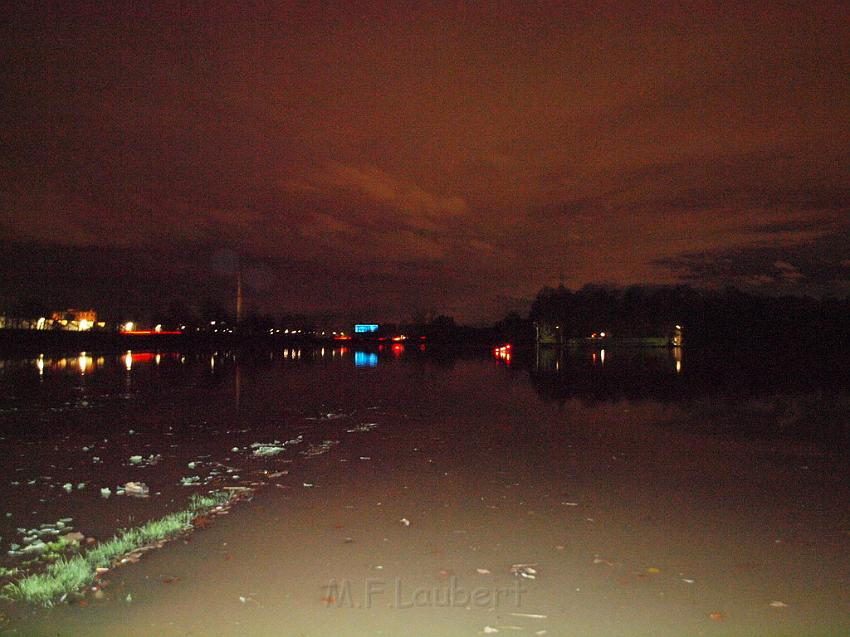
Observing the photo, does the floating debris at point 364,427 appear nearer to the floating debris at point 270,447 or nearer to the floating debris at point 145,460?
the floating debris at point 270,447

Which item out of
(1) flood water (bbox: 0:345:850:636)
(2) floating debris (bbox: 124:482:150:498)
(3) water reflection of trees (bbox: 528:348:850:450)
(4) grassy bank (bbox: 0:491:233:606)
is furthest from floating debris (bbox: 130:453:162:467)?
(3) water reflection of trees (bbox: 528:348:850:450)

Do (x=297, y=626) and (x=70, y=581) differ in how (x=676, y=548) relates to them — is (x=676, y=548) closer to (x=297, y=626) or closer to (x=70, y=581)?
(x=297, y=626)

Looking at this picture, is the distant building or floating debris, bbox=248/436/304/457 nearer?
floating debris, bbox=248/436/304/457

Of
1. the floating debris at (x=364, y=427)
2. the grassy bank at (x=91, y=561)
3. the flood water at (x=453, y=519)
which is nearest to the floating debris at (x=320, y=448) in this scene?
the flood water at (x=453, y=519)

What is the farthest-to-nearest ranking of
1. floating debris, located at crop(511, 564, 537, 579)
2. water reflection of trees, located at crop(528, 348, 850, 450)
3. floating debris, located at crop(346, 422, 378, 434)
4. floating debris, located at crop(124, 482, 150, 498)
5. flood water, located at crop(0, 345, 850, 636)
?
water reflection of trees, located at crop(528, 348, 850, 450), floating debris, located at crop(346, 422, 378, 434), floating debris, located at crop(124, 482, 150, 498), floating debris, located at crop(511, 564, 537, 579), flood water, located at crop(0, 345, 850, 636)

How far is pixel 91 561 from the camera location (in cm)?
715

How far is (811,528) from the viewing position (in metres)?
8.56

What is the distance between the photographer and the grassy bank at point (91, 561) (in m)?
6.33

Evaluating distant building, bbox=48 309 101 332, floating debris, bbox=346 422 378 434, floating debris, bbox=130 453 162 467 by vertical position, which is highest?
distant building, bbox=48 309 101 332

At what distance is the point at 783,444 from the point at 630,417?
4.83m

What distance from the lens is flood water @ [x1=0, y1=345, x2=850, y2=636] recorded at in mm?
6020

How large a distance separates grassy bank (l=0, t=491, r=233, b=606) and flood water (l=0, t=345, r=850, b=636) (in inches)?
9.7

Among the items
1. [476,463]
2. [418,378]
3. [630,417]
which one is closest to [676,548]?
[476,463]

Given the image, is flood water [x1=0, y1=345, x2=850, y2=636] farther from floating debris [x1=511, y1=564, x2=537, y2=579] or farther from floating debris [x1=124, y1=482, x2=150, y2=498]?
floating debris [x1=124, y1=482, x2=150, y2=498]
